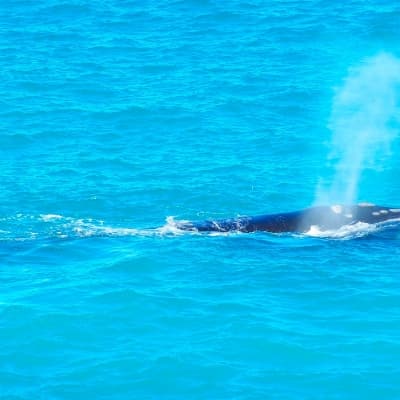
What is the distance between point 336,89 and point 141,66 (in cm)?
874

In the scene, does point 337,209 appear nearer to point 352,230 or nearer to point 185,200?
point 352,230

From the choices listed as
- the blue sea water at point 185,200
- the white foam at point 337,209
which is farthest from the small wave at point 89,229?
the white foam at point 337,209

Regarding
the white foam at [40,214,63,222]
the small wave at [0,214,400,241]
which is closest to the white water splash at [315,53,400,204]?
the small wave at [0,214,400,241]

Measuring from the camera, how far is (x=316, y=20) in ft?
175

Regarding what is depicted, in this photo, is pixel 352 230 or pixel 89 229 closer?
pixel 352 230

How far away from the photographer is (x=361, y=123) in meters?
43.1

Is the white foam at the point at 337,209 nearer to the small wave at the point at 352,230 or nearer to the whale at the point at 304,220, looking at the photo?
the whale at the point at 304,220

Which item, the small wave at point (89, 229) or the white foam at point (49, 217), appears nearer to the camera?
the small wave at point (89, 229)

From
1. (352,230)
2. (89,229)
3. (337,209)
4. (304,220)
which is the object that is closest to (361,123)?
(337,209)

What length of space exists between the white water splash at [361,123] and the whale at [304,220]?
4449 millimetres

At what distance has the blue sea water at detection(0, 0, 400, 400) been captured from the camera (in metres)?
21.3

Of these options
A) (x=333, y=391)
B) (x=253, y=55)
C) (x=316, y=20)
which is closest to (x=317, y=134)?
(x=253, y=55)

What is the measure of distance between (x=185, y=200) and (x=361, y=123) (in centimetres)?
1095

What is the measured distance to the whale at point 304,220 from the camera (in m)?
30.2
